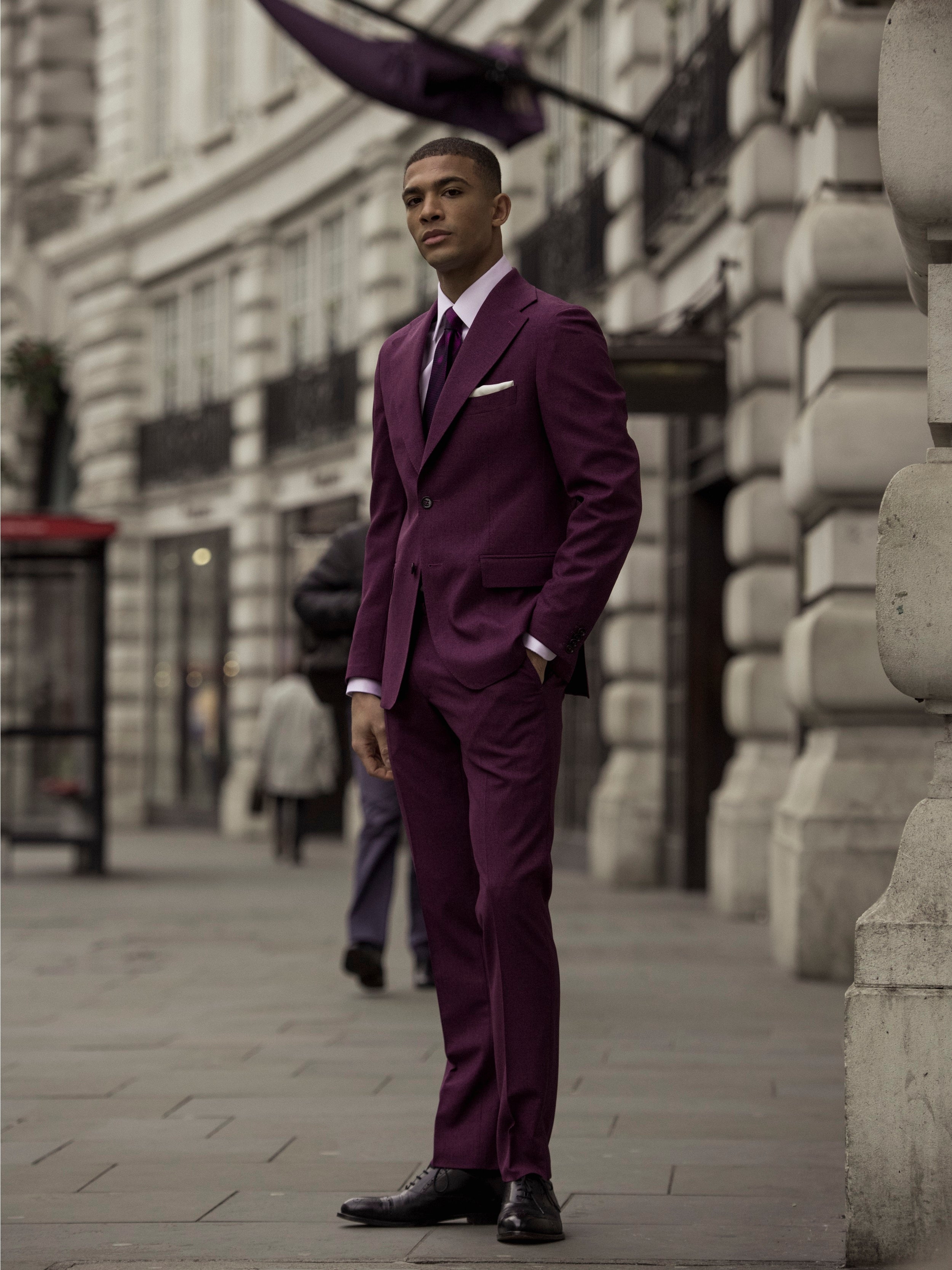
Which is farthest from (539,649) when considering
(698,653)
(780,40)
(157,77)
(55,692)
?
(157,77)

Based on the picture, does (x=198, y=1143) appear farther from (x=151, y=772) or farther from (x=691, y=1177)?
(x=151, y=772)

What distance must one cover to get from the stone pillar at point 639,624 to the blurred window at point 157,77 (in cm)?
1352

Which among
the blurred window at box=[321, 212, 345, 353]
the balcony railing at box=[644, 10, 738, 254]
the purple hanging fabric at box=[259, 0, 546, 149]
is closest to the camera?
the balcony railing at box=[644, 10, 738, 254]

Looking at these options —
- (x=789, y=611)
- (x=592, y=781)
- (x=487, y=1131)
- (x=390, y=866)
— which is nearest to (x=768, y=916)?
(x=789, y=611)

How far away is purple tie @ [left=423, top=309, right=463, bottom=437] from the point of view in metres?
4.47

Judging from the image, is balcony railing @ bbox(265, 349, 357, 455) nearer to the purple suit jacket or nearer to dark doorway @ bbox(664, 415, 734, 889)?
dark doorway @ bbox(664, 415, 734, 889)

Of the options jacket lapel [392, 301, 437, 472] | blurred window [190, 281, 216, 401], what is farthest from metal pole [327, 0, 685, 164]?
blurred window [190, 281, 216, 401]

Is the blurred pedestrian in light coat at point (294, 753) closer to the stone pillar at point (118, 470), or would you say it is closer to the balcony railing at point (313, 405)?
the balcony railing at point (313, 405)

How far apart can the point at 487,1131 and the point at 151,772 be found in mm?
23223

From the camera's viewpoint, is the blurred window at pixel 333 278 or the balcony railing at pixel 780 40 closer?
the balcony railing at pixel 780 40

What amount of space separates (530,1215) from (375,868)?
431 cm

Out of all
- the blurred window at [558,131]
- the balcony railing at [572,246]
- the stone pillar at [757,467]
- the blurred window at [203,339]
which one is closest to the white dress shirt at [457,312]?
the stone pillar at [757,467]

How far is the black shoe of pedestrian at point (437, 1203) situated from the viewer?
4371 mm

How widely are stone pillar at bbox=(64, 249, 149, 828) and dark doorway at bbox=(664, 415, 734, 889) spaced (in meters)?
13.1
